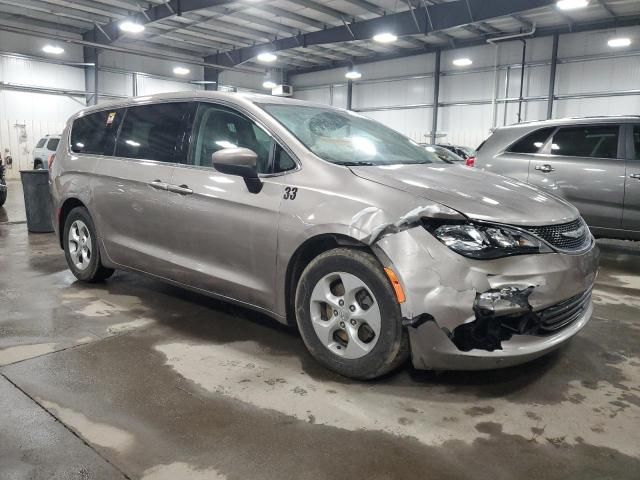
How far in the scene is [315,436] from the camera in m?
2.16

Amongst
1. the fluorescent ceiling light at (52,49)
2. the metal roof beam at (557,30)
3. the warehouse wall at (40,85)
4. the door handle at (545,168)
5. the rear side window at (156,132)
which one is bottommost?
the door handle at (545,168)

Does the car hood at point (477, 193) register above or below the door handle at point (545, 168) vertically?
below

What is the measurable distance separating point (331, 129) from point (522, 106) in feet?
50.9

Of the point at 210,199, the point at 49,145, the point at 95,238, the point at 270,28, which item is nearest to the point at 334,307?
the point at 210,199

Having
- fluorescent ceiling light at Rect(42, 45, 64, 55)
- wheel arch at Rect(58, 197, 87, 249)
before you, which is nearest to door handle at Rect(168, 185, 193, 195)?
wheel arch at Rect(58, 197, 87, 249)

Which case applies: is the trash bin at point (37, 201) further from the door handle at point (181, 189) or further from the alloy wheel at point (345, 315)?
the alloy wheel at point (345, 315)

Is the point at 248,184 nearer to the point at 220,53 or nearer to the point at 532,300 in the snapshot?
the point at 532,300

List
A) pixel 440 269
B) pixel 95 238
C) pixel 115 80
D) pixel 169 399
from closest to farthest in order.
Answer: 1. pixel 440 269
2. pixel 169 399
3. pixel 95 238
4. pixel 115 80

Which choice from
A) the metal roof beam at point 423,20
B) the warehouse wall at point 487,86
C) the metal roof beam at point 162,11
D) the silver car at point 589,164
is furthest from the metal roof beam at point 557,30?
the silver car at point 589,164

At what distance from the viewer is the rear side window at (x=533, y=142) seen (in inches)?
229

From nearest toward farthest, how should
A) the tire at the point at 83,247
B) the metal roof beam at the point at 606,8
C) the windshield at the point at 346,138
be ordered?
the windshield at the point at 346,138 → the tire at the point at 83,247 → the metal roof beam at the point at 606,8

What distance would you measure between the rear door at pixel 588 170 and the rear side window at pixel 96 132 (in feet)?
14.4

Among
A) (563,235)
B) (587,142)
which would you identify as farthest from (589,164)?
(563,235)

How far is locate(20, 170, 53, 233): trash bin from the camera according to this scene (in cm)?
701
